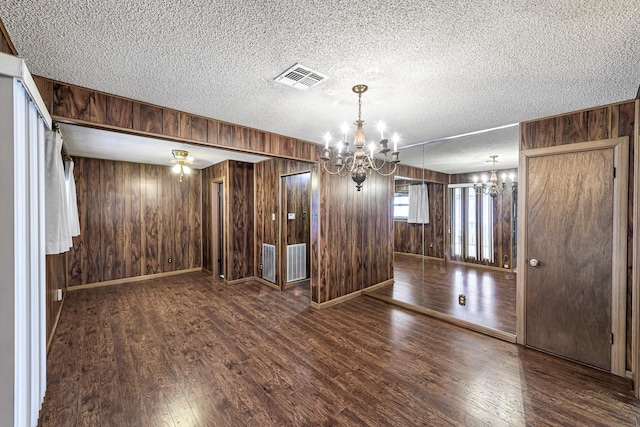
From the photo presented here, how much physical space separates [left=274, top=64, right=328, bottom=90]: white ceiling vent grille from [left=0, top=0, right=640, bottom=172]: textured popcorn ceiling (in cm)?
6

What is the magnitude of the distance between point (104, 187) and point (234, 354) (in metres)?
4.57

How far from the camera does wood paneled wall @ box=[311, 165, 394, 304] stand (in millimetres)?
4008

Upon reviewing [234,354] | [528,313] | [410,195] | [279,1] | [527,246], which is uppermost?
[279,1]

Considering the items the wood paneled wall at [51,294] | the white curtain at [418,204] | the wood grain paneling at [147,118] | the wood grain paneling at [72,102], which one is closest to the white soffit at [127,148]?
the wood grain paneling at [147,118]


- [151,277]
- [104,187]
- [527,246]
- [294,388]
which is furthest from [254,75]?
[151,277]

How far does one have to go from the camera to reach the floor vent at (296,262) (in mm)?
5047

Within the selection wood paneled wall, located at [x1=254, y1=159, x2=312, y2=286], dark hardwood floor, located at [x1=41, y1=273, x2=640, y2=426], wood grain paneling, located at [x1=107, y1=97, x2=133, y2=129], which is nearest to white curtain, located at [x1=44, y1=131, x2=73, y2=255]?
wood grain paneling, located at [x1=107, y1=97, x2=133, y2=129]

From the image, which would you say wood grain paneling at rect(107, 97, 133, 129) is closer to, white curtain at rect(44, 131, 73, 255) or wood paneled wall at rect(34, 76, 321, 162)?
wood paneled wall at rect(34, 76, 321, 162)

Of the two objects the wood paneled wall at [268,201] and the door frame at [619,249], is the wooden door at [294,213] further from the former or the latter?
the door frame at [619,249]

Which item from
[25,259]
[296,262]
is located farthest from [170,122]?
[296,262]

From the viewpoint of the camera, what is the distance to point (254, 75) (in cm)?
194

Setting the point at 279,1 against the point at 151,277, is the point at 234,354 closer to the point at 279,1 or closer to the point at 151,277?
the point at 279,1

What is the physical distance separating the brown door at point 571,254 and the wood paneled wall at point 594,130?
120 mm

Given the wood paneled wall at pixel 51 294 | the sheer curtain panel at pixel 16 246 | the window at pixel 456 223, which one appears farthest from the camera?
the window at pixel 456 223
